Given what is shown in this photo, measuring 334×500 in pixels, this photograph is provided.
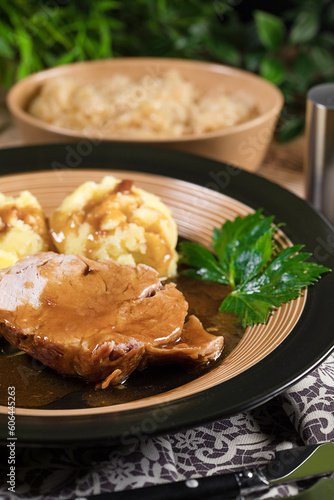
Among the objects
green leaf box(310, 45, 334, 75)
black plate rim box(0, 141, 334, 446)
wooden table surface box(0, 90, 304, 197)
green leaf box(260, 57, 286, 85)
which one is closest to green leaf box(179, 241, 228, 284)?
black plate rim box(0, 141, 334, 446)

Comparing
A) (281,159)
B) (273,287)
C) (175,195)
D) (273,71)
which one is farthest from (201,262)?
(273,71)

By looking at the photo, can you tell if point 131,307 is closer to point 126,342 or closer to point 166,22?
point 126,342

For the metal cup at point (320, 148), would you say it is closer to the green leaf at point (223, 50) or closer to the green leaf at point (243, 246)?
the green leaf at point (243, 246)

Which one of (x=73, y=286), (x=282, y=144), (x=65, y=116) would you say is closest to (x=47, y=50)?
(x=65, y=116)

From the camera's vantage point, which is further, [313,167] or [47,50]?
[47,50]

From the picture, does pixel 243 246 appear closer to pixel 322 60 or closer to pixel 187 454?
pixel 187 454
